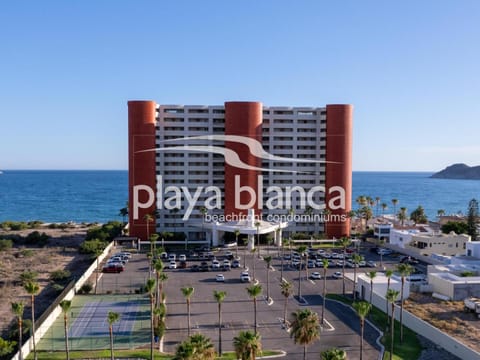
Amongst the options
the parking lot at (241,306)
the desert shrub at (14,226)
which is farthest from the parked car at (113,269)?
the desert shrub at (14,226)

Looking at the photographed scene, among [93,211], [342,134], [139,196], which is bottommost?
[93,211]

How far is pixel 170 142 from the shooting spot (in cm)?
9125

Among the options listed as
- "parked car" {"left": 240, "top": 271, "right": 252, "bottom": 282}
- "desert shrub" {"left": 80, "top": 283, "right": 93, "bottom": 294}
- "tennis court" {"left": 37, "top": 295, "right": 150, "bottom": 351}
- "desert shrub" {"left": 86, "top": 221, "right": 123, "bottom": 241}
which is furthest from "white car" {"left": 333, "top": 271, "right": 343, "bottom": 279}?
"desert shrub" {"left": 86, "top": 221, "right": 123, "bottom": 241}

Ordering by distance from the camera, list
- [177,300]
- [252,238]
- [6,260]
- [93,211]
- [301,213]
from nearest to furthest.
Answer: [177,300]
[6,260]
[252,238]
[301,213]
[93,211]

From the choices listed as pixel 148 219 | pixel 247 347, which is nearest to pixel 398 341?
pixel 247 347

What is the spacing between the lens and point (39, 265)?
65.0 m

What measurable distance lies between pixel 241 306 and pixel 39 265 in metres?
34.5

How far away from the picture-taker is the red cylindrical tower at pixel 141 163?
86.6 metres

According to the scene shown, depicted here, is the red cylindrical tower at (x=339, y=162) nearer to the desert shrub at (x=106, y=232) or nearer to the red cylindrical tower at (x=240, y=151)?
the red cylindrical tower at (x=240, y=151)

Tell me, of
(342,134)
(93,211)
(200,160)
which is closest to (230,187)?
(200,160)

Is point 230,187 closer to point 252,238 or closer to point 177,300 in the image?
point 252,238

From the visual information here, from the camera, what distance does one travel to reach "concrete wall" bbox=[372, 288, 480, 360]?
3316 centimetres

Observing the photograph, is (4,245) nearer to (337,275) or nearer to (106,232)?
(106,232)

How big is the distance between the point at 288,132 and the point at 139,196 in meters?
33.7
